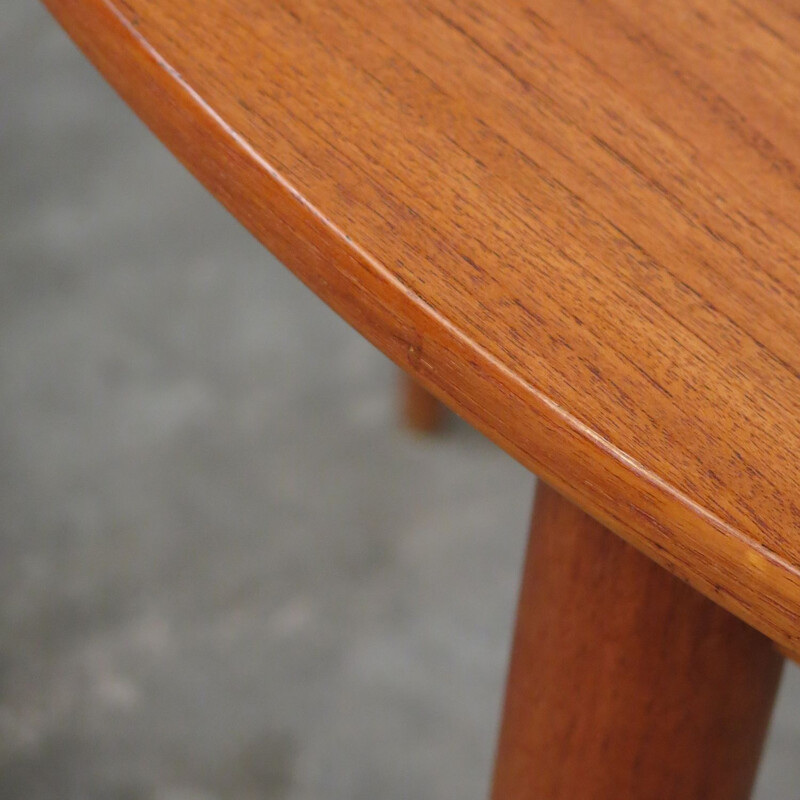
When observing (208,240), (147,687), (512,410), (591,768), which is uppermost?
(512,410)

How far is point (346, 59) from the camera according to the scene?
0.40 m

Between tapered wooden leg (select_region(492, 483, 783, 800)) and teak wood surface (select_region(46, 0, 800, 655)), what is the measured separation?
158mm

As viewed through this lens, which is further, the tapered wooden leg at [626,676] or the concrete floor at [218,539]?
the concrete floor at [218,539]

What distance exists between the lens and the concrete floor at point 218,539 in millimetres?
882

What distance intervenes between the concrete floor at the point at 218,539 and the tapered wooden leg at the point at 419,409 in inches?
0.6

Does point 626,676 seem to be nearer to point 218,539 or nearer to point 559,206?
point 559,206

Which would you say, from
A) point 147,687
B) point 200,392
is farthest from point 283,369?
point 147,687

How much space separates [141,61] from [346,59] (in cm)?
7

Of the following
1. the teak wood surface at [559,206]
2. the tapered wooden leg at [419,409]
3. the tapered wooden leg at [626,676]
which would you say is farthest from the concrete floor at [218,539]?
the teak wood surface at [559,206]

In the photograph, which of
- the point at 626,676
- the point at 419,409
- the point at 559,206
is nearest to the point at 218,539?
the point at 419,409

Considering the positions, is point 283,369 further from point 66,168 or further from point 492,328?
point 492,328

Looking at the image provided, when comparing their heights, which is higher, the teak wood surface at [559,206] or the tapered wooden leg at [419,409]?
the teak wood surface at [559,206]

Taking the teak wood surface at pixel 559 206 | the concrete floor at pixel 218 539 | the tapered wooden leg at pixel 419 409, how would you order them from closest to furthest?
the teak wood surface at pixel 559 206
the concrete floor at pixel 218 539
the tapered wooden leg at pixel 419 409

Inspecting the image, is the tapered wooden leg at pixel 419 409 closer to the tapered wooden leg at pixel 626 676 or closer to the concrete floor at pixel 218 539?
the concrete floor at pixel 218 539
